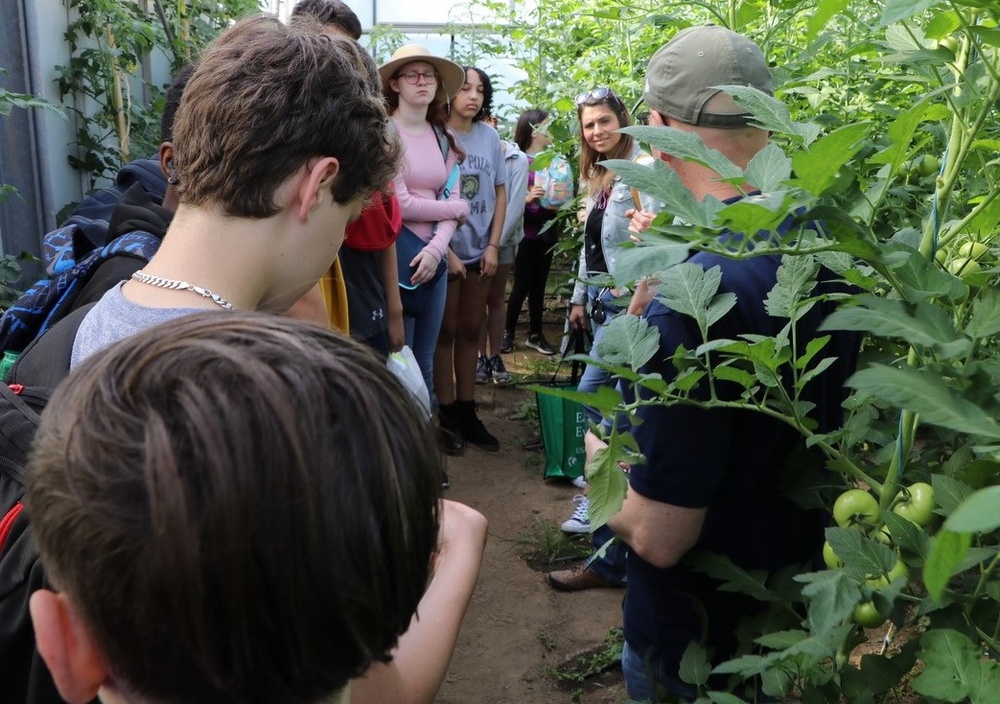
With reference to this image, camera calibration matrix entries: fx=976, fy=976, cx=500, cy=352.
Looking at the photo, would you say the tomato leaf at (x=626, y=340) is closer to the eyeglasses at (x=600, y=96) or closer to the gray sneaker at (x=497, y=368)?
the eyeglasses at (x=600, y=96)

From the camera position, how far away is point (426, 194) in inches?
186

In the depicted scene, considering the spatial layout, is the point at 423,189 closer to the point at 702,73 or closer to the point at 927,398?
the point at 702,73

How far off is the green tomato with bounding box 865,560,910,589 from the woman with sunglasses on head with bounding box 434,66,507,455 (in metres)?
4.06

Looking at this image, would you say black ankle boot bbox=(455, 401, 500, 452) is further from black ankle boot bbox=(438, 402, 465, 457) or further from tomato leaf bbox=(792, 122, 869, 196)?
tomato leaf bbox=(792, 122, 869, 196)

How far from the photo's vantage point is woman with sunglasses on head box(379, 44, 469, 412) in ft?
14.7

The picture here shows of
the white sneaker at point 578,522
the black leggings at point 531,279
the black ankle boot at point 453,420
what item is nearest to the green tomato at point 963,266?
the white sneaker at point 578,522

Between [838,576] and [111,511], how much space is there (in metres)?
0.83

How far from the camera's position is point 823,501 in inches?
62.6

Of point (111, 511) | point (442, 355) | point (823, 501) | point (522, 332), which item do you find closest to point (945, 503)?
point (823, 501)

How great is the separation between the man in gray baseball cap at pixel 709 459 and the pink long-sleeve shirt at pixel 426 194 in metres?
2.79

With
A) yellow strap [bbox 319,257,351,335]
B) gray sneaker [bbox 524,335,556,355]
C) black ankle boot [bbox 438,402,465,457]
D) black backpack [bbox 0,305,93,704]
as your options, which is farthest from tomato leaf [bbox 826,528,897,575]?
gray sneaker [bbox 524,335,556,355]

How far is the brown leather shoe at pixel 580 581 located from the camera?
3994mm

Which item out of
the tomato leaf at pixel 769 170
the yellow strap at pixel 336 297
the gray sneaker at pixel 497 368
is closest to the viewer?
the tomato leaf at pixel 769 170

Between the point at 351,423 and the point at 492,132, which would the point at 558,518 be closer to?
the point at 492,132
